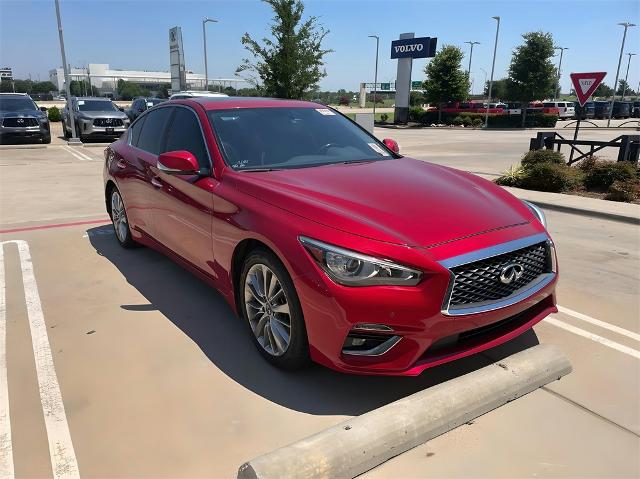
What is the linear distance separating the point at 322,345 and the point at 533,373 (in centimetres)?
131

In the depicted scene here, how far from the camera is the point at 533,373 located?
3.01 meters

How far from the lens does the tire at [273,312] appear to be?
2.89m

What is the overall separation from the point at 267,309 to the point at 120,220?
130 inches

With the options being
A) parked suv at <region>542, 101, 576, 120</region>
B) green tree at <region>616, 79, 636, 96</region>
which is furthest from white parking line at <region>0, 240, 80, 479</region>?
green tree at <region>616, 79, 636, 96</region>

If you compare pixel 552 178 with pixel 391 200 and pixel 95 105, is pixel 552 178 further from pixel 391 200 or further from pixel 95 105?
pixel 95 105

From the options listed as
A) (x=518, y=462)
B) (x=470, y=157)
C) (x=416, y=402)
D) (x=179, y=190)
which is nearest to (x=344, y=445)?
(x=416, y=402)

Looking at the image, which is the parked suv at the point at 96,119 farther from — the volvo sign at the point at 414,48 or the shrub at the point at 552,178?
the volvo sign at the point at 414,48

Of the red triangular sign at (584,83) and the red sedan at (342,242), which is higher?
the red triangular sign at (584,83)

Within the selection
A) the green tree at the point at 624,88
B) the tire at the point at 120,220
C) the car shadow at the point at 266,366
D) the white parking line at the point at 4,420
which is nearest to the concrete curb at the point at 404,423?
the car shadow at the point at 266,366

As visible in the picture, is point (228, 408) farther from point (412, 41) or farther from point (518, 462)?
point (412, 41)

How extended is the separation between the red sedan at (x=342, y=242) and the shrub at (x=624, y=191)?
20.5 feet

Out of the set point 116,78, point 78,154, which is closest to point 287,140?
point 78,154

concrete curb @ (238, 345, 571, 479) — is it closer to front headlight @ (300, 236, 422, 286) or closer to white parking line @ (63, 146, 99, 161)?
front headlight @ (300, 236, 422, 286)

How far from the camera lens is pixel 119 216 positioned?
5.75 metres
